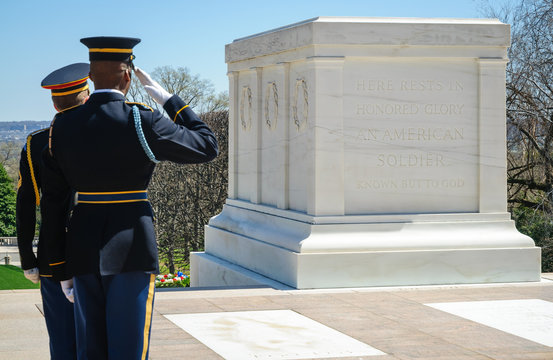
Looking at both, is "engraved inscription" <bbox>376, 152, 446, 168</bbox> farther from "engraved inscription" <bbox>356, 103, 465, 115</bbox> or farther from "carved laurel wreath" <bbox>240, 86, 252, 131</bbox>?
"carved laurel wreath" <bbox>240, 86, 252, 131</bbox>

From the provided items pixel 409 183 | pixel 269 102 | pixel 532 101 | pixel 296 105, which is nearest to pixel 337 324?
pixel 409 183

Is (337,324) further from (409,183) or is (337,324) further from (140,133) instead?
(140,133)

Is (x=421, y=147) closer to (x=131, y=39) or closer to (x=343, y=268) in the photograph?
(x=343, y=268)

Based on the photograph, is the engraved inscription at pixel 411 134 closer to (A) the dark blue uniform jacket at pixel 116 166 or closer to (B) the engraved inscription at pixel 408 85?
(B) the engraved inscription at pixel 408 85

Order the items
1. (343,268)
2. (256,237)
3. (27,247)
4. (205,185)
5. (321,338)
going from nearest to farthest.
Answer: (27,247) < (321,338) < (343,268) < (256,237) < (205,185)

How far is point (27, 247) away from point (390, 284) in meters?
5.11

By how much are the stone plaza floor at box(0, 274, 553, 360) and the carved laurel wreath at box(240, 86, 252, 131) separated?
2907 mm

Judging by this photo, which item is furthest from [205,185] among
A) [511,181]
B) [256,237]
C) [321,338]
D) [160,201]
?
[321,338]

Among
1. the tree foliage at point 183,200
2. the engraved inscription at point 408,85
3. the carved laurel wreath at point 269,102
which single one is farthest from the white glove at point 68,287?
the tree foliage at point 183,200

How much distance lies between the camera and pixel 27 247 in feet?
14.3

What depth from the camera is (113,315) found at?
3.52 meters

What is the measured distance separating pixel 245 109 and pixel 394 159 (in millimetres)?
2566

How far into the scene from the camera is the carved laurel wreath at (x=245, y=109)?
10820 mm

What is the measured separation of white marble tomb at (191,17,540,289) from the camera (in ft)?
28.8
